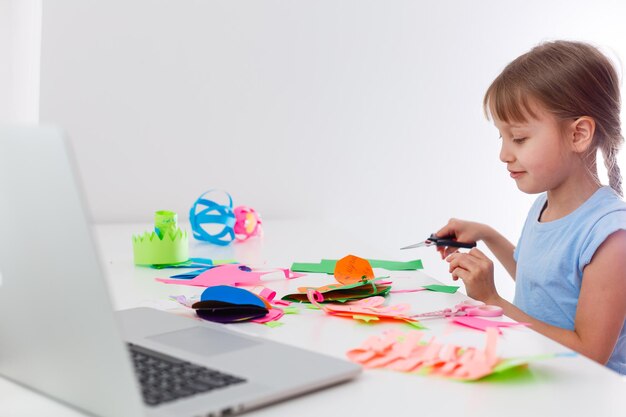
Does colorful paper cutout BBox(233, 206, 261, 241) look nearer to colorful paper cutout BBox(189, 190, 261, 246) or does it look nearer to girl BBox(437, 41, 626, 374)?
colorful paper cutout BBox(189, 190, 261, 246)

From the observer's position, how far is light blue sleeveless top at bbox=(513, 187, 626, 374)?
1139 mm

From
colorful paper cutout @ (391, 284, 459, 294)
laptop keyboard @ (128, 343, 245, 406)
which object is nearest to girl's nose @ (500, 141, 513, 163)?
colorful paper cutout @ (391, 284, 459, 294)

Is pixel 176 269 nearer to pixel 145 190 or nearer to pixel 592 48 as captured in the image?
pixel 145 190

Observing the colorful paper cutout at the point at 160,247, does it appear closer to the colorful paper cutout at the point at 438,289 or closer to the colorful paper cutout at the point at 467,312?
the colorful paper cutout at the point at 438,289

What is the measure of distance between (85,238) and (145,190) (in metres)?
1.38

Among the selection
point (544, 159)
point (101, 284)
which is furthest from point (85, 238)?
point (544, 159)

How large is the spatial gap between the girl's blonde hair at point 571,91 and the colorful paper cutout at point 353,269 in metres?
0.39

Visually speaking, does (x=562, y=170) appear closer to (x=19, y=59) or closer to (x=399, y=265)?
(x=399, y=265)

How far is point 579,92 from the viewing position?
1.20m

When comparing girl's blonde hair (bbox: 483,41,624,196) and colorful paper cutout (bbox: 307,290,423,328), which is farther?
girl's blonde hair (bbox: 483,41,624,196)

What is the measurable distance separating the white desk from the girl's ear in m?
0.34

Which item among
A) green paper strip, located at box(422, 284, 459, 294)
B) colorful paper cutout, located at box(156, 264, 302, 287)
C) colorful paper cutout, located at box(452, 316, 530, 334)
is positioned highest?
colorful paper cutout, located at box(452, 316, 530, 334)

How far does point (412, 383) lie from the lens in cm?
61

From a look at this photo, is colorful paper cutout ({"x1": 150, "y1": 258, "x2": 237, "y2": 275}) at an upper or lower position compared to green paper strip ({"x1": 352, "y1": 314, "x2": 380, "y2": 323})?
lower
